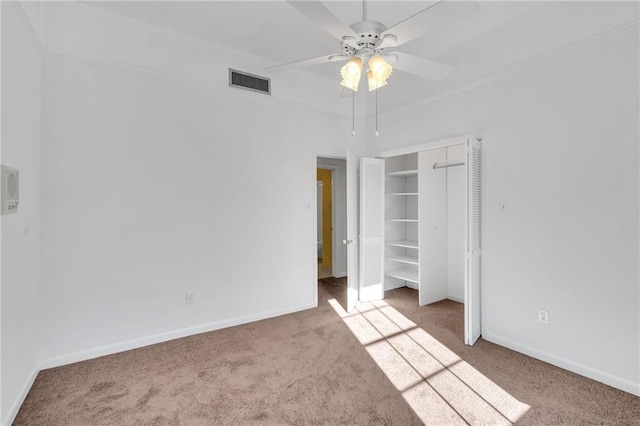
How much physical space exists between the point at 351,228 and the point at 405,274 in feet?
4.17

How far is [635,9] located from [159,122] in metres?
4.01

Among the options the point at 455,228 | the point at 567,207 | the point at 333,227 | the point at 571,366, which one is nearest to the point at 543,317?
the point at 571,366

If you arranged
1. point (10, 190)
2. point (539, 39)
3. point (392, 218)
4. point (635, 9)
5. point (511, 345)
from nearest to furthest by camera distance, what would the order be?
point (10, 190) < point (635, 9) < point (539, 39) < point (511, 345) < point (392, 218)

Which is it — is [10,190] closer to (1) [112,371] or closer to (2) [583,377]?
(1) [112,371]

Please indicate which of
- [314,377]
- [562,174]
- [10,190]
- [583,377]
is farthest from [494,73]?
[10,190]

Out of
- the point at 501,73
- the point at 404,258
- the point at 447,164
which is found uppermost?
the point at 501,73

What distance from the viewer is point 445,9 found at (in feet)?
4.90

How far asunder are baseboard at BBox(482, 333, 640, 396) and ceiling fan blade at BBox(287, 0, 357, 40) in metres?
3.02

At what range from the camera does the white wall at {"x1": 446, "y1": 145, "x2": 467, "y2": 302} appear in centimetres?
428

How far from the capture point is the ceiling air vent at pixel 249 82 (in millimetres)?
3414

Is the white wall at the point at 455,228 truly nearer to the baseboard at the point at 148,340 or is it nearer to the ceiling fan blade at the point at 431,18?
the baseboard at the point at 148,340

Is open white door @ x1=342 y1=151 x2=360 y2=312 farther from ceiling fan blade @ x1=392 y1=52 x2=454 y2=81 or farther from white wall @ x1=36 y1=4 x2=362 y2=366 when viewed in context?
ceiling fan blade @ x1=392 y1=52 x2=454 y2=81

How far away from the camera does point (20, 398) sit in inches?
81.7

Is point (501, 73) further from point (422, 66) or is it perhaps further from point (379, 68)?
point (379, 68)
